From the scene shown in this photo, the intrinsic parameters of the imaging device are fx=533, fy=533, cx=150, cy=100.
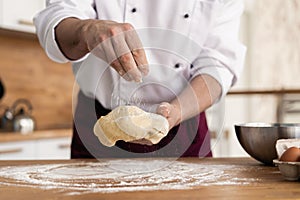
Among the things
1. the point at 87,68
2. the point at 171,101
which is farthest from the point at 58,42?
the point at 171,101

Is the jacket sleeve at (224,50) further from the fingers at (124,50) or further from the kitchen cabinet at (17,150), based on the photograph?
the kitchen cabinet at (17,150)

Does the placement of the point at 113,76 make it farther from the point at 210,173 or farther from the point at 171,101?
the point at 210,173

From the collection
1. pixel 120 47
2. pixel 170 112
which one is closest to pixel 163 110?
pixel 170 112

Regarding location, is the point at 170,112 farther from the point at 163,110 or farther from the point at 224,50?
the point at 224,50

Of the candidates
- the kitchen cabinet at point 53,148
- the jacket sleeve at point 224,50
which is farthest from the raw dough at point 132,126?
the kitchen cabinet at point 53,148

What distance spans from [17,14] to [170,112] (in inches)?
71.9

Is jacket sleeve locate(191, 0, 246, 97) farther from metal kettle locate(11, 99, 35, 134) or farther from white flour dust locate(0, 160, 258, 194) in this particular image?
metal kettle locate(11, 99, 35, 134)

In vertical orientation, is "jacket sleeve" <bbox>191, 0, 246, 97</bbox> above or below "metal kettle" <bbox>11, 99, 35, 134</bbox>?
above

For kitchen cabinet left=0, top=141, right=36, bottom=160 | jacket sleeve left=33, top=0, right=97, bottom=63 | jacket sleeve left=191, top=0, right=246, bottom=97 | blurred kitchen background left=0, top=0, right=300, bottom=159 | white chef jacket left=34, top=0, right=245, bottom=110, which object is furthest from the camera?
blurred kitchen background left=0, top=0, right=300, bottom=159

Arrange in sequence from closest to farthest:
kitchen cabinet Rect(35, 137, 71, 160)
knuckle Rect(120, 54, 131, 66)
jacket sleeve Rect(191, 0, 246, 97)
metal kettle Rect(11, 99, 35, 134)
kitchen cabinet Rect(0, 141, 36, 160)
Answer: knuckle Rect(120, 54, 131, 66), jacket sleeve Rect(191, 0, 246, 97), kitchen cabinet Rect(0, 141, 36, 160), kitchen cabinet Rect(35, 137, 71, 160), metal kettle Rect(11, 99, 35, 134)

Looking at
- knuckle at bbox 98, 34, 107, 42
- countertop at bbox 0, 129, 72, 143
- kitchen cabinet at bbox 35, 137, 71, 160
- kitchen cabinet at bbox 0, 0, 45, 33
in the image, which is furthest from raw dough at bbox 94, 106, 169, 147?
kitchen cabinet at bbox 0, 0, 45, 33

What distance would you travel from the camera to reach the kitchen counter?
0.75 metres

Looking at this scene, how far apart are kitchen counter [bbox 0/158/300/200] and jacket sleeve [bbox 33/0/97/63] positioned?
24 centimetres

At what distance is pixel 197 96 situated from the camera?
1124 mm
